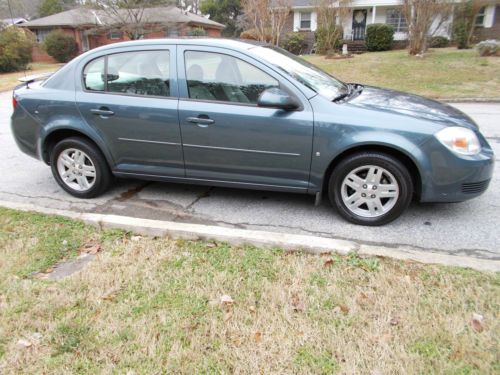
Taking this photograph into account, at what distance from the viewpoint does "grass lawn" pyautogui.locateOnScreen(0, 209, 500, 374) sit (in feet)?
7.59

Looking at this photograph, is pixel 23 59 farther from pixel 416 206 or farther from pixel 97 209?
pixel 416 206

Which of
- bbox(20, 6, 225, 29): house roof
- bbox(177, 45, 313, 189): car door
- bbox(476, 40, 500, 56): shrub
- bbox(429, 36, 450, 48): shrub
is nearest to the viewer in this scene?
bbox(177, 45, 313, 189): car door

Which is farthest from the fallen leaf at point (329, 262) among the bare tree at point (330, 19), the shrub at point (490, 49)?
the bare tree at point (330, 19)

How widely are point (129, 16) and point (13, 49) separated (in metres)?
7.28

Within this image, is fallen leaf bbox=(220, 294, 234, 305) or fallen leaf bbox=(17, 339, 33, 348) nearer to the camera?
fallen leaf bbox=(17, 339, 33, 348)

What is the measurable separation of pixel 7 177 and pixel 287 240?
13.6 ft

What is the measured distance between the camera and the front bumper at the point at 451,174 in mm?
3506

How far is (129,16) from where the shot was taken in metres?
26.9

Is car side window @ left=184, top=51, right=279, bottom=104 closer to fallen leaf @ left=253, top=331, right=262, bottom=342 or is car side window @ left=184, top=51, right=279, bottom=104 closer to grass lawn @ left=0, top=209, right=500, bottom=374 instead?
grass lawn @ left=0, top=209, right=500, bottom=374

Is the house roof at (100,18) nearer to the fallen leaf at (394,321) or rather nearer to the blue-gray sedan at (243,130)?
the blue-gray sedan at (243,130)

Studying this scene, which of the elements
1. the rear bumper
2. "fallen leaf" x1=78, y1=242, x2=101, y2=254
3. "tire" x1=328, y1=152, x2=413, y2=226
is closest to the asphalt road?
"tire" x1=328, y1=152, x2=413, y2=226

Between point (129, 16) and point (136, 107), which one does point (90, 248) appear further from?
point (129, 16)

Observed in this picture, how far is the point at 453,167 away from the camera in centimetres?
352

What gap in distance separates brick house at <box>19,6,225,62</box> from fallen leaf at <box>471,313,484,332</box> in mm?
28436
